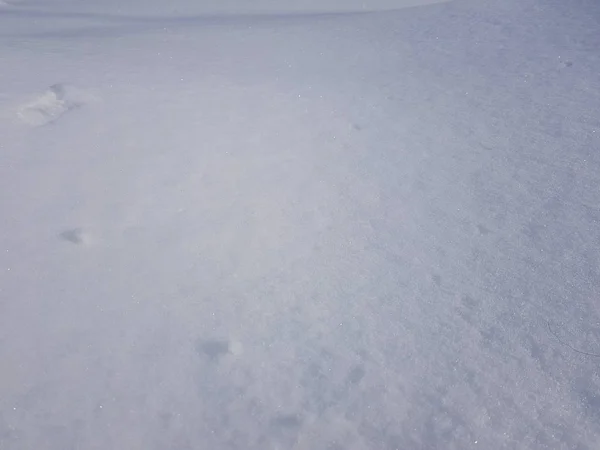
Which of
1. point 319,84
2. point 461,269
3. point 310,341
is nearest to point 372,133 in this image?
point 319,84

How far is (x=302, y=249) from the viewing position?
1.36 metres

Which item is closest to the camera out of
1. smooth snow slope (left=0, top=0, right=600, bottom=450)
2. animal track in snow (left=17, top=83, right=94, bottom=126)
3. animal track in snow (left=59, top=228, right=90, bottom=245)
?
smooth snow slope (left=0, top=0, right=600, bottom=450)

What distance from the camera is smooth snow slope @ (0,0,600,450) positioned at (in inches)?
40.1

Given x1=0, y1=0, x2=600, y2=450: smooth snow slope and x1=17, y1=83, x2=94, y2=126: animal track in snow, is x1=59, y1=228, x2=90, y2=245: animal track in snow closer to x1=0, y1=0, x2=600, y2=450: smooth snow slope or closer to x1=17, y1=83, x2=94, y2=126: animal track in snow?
x1=0, y1=0, x2=600, y2=450: smooth snow slope

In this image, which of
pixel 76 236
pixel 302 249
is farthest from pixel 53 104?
pixel 302 249

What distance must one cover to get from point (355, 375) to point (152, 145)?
111 centimetres

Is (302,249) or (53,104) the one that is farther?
(53,104)

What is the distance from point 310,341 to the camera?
1.15 m

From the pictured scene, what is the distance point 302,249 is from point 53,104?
1.22 metres

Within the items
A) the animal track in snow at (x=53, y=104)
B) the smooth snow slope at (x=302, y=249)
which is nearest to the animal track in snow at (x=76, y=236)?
the smooth snow slope at (x=302, y=249)

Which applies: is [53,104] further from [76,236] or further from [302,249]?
[302,249]

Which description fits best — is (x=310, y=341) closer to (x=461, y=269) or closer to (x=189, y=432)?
(x=189, y=432)

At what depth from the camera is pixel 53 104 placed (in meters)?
1.89

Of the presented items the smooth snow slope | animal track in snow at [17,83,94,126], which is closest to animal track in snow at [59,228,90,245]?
the smooth snow slope
